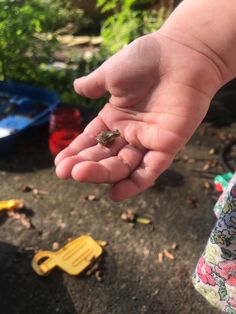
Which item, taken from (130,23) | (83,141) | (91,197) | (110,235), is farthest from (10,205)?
(130,23)

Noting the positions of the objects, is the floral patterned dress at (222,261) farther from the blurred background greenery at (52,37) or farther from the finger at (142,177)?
the blurred background greenery at (52,37)

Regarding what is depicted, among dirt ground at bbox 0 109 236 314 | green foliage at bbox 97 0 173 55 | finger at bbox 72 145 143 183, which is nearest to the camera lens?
finger at bbox 72 145 143 183

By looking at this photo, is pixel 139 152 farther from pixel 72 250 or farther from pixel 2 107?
pixel 2 107

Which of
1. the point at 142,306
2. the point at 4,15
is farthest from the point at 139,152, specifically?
the point at 4,15

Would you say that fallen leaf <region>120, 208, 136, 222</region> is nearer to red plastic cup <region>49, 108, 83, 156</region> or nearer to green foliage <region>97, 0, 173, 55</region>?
red plastic cup <region>49, 108, 83, 156</region>

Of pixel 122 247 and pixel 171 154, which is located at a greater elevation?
pixel 171 154

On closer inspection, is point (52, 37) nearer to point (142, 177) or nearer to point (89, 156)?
point (89, 156)

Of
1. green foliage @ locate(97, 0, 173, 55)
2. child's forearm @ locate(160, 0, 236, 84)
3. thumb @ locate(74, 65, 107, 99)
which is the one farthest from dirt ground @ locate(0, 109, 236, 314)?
green foliage @ locate(97, 0, 173, 55)

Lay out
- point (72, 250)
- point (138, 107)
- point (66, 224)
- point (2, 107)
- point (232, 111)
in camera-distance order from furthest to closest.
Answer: point (232, 111), point (2, 107), point (66, 224), point (72, 250), point (138, 107)
